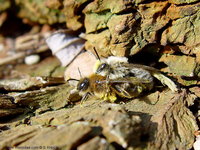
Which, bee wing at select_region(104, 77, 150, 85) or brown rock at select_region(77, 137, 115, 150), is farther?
Answer: bee wing at select_region(104, 77, 150, 85)

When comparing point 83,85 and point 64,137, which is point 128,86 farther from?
point 64,137

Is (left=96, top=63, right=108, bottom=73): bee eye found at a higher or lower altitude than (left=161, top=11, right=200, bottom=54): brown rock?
lower

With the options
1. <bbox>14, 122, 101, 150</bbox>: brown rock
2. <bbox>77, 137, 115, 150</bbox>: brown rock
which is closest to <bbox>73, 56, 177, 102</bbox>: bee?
<bbox>14, 122, 101, 150</bbox>: brown rock

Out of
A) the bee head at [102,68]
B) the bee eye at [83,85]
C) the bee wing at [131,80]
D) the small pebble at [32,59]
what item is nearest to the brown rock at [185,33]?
the bee wing at [131,80]

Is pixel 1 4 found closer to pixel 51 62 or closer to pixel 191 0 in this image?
pixel 51 62

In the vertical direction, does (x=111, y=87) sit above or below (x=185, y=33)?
below

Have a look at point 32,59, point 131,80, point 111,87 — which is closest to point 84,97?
point 111,87

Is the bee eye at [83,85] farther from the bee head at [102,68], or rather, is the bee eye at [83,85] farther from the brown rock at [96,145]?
the brown rock at [96,145]

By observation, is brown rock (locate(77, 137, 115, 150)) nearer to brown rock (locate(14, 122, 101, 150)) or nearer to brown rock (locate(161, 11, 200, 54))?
brown rock (locate(14, 122, 101, 150))

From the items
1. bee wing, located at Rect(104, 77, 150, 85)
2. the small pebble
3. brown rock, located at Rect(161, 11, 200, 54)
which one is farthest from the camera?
the small pebble
